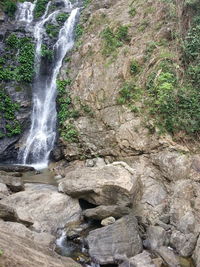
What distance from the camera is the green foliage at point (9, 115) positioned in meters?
16.2

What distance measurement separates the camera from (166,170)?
35.2ft

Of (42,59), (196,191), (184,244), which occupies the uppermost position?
(42,59)

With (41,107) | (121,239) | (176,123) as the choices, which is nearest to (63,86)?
(41,107)

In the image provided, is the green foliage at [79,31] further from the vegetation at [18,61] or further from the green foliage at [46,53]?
the vegetation at [18,61]

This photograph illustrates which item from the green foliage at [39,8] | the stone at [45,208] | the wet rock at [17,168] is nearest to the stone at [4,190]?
the stone at [45,208]

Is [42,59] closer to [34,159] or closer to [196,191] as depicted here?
[34,159]

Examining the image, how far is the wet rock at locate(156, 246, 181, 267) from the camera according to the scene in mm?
7794

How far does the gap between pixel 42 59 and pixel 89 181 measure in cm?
1088

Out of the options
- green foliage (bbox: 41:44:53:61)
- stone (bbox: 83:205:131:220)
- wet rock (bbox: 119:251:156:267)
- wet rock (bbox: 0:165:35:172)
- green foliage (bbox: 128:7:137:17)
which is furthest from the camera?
green foliage (bbox: 41:44:53:61)

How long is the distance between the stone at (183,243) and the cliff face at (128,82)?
3.75 metres

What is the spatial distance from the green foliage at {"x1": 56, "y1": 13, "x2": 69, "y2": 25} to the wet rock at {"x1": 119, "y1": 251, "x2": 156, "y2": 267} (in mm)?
17236

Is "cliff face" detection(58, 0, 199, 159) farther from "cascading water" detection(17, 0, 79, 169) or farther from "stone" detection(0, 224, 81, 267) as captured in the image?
"stone" detection(0, 224, 81, 267)

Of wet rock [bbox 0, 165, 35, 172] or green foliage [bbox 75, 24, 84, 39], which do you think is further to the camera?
green foliage [bbox 75, 24, 84, 39]

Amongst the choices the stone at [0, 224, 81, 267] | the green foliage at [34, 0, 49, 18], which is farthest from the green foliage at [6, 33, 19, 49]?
the stone at [0, 224, 81, 267]
